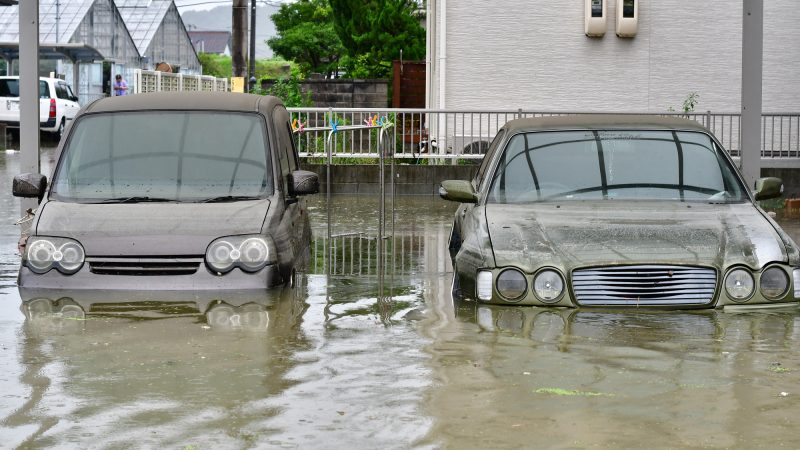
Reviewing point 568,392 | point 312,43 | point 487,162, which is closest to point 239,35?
point 312,43

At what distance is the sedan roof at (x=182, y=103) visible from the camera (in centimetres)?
1051

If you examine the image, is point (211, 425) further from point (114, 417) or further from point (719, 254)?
point (719, 254)

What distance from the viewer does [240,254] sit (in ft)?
30.6

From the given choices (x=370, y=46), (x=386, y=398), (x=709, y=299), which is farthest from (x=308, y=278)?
(x=370, y=46)

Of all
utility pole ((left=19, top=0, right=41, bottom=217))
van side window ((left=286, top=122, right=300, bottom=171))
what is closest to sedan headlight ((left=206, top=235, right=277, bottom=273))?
van side window ((left=286, top=122, right=300, bottom=171))

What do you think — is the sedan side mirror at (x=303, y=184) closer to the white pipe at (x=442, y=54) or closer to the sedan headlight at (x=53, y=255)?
the sedan headlight at (x=53, y=255)

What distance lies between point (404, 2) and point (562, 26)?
50.2ft

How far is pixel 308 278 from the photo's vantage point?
11.4m

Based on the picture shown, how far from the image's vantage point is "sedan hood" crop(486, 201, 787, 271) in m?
8.48

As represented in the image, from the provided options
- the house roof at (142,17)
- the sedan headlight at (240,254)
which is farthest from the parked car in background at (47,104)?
the house roof at (142,17)

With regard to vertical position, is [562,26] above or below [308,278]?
above

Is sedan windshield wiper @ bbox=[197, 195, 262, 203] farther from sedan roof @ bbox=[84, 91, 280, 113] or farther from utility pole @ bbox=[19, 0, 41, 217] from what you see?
utility pole @ bbox=[19, 0, 41, 217]

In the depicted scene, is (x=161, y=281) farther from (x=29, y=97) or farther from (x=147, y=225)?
(x=29, y=97)

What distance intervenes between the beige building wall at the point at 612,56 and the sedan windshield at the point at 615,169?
1331 centimetres
